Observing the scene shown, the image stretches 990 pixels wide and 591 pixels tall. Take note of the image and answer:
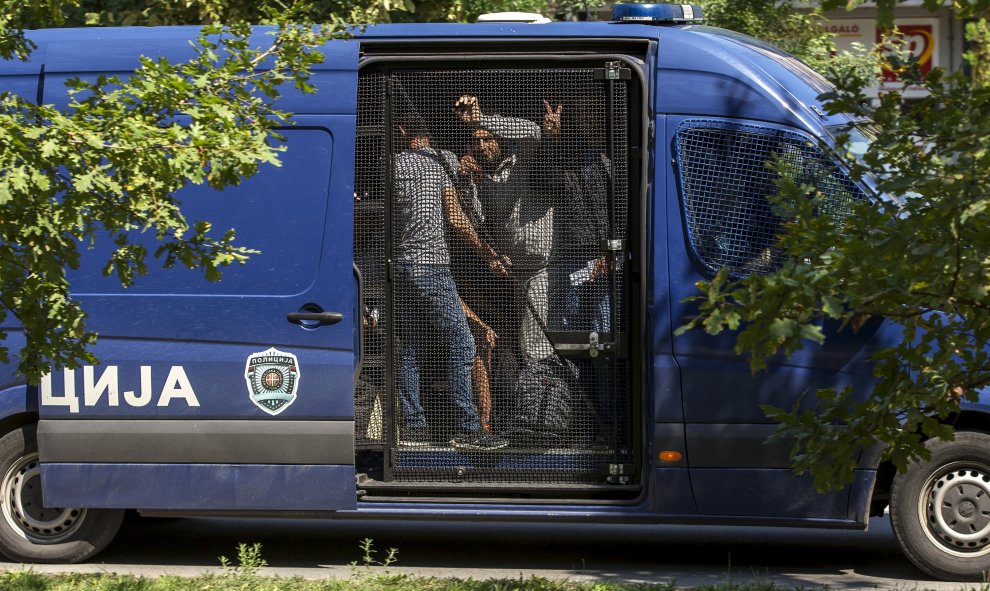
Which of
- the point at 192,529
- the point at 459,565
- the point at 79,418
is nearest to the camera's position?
the point at 79,418

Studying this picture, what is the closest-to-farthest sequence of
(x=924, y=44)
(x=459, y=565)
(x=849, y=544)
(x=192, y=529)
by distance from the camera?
(x=459, y=565) < (x=849, y=544) < (x=192, y=529) < (x=924, y=44)

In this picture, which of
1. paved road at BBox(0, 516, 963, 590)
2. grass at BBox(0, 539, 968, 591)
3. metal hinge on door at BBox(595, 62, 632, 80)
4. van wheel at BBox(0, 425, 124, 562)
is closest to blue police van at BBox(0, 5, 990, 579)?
metal hinge on door at BBox(595, 62, 632, 80)

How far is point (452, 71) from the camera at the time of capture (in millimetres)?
6316

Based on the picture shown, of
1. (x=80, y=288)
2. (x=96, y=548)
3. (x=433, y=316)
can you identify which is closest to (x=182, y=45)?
(x=80, y=288)

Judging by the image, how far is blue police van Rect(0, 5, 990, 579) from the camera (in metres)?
6.10

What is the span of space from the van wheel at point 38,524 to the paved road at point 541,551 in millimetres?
100

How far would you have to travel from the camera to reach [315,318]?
242 inches

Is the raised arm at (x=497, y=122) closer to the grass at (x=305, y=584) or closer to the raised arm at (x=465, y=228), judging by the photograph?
the raised arm at (x=465, y=228)

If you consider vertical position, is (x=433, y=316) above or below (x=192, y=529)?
above

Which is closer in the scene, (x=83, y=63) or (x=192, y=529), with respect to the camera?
(x=83, y=63)

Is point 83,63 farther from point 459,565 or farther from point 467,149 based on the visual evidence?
point 459,565

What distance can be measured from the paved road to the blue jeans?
0.88 meters

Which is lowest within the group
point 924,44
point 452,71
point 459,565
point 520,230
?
point 459,565

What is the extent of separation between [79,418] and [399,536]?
2068 mm
